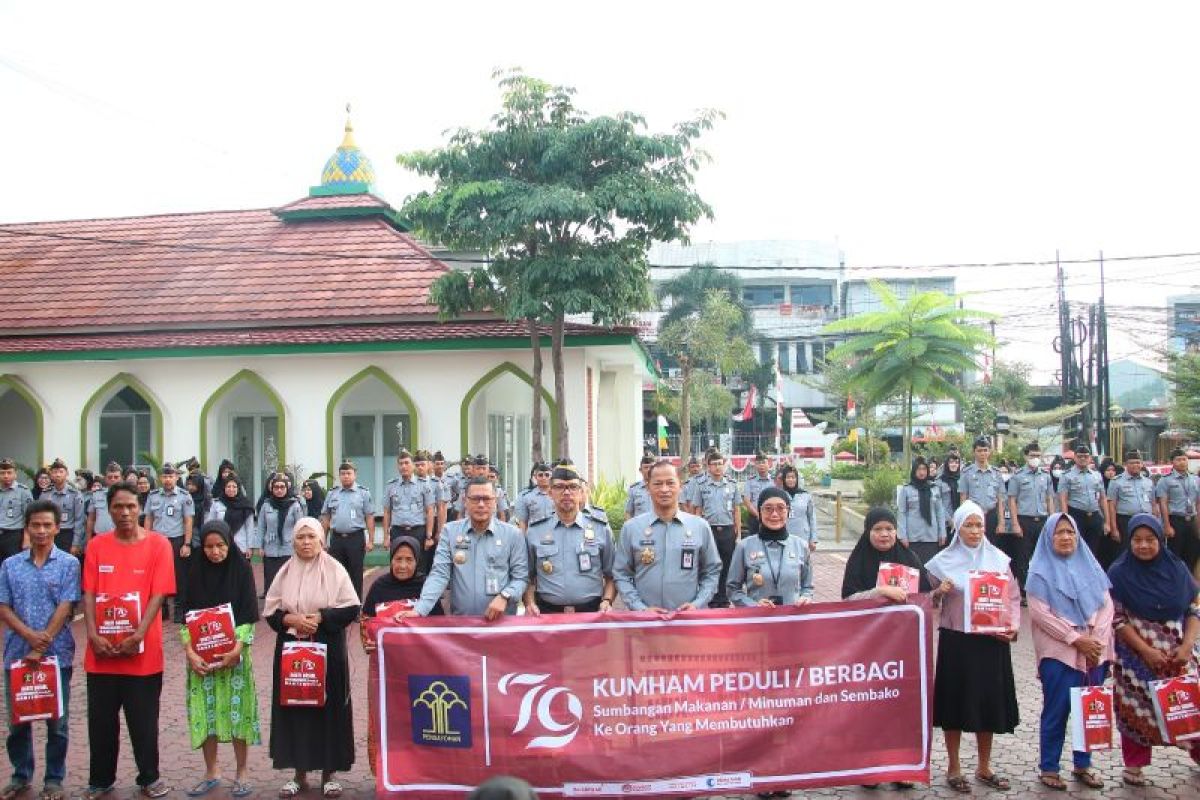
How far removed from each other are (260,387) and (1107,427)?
24.6 metres

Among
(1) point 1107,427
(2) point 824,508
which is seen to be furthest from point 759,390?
(2) point 824,508

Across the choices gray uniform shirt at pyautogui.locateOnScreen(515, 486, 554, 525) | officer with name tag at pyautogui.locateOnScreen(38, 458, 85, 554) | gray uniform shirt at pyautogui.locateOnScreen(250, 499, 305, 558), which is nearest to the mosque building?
officer with name tag at pyautogui.locateOnScreen(38, 458, 85, 554)

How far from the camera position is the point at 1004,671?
17.9 ft

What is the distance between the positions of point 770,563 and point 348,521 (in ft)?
19.0

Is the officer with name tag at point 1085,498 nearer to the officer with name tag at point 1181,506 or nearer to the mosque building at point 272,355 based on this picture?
the officer with name tag at point 1181,506

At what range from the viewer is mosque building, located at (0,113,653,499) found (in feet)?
51.0

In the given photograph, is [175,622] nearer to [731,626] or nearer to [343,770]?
[343,770]

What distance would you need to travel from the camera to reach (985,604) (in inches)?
215

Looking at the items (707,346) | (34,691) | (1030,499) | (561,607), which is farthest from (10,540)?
(707,346)

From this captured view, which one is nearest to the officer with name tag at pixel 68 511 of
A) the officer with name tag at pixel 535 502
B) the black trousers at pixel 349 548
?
the black trousers at pixel 349 548

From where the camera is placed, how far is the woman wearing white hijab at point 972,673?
17.7 feet

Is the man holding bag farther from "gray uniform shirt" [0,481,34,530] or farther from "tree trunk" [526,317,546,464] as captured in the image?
"tree trunk" [526,317,546,464]

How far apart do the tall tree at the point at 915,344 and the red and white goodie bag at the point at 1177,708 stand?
11805 millimetres

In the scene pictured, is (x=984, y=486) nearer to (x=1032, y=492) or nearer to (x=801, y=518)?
(x=1032, y=492)
